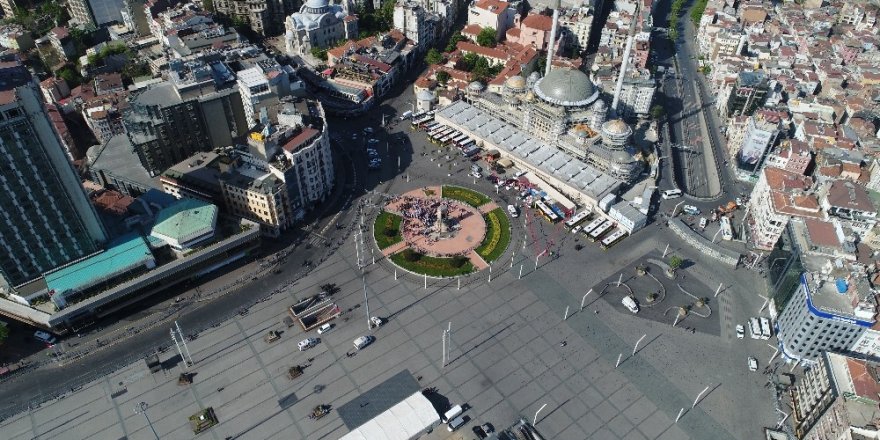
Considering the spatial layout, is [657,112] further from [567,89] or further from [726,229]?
[726,229]

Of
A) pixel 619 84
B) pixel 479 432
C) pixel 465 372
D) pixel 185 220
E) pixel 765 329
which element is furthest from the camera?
pixel 619 84

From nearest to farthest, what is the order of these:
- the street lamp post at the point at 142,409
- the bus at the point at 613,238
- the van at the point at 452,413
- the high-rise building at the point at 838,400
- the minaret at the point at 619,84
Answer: the high-rise building at the point at 838,400 < the street lamp post at the point at 142,409 < the van at the point at 452,413 < the bus at the point at 613,238 < the minaret at the point at 619,84

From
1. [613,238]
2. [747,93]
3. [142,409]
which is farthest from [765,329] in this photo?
[142,409]

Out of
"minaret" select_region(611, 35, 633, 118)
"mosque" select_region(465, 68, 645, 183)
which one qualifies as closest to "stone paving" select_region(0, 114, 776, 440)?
"mosque" select_region(465, 68, 645, 183)

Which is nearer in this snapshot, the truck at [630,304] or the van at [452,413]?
the van at [452,413]

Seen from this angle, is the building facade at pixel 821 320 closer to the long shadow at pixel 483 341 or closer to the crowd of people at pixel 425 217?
the long shadow at pixel 483 341

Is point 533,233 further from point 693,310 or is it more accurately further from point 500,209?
point 693,310

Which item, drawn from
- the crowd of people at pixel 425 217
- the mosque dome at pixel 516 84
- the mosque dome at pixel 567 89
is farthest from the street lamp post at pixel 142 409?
the mosque dome at pixel 516 84

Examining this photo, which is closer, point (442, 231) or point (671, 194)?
point (442, 231)
